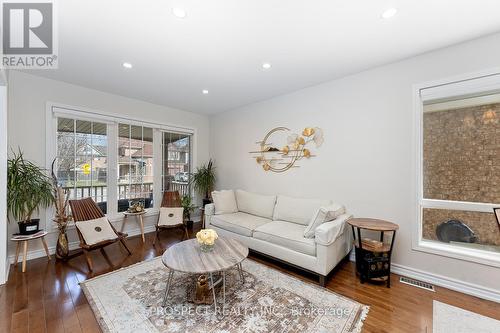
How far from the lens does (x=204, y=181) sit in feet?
16.1

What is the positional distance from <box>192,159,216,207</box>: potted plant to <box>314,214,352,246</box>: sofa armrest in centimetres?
295

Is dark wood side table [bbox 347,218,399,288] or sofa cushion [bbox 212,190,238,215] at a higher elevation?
sofa cushion [bbox 212,190,238,215]

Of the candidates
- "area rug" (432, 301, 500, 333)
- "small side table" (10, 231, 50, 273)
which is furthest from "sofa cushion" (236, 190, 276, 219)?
"small side table" (10, 231, 50, 273)

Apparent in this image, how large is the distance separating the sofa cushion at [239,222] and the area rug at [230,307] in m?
0.77

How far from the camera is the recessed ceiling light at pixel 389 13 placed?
1.80 meters

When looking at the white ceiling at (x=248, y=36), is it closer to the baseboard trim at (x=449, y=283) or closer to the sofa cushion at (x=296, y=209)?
the sofa cushion at (x=296, y=209)

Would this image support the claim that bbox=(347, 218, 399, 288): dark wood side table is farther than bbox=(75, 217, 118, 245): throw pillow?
No

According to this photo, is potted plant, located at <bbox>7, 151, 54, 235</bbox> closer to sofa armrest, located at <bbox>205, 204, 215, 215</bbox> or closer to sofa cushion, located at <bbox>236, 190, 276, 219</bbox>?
sofa armrest, located at <bbox>205, 204, 215, 215</bbox>

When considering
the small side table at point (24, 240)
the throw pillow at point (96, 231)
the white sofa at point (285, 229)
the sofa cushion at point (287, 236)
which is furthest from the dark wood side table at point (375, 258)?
the small side table at point (24, 240)

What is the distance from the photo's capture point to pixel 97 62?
2.68 metres

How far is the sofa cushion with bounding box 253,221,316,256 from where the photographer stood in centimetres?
252

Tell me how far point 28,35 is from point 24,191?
1.87m

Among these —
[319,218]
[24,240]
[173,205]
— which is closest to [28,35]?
[24,240]

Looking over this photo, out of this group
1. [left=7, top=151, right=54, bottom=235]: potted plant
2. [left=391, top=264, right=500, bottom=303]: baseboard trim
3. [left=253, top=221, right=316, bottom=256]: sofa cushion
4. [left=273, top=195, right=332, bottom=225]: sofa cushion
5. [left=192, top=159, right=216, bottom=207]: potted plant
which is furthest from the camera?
[left=192, top=159, right=216, bottom=207]: potted plant
